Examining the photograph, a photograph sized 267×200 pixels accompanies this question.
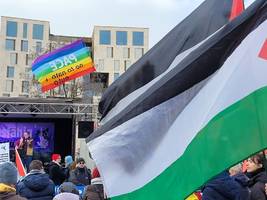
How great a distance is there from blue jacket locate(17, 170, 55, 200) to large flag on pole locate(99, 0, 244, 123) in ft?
9.91

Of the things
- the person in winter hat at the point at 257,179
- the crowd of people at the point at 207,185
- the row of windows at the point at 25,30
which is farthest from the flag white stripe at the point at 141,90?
the row of windows at the point at 25,30

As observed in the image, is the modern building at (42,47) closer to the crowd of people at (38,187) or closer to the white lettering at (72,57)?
the white lettering at (72,57)

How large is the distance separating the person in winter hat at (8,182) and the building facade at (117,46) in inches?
2956

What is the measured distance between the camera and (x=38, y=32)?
265ft

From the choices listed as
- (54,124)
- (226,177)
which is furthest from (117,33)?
(226,177)

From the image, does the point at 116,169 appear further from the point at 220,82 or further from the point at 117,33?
the point at 117,33

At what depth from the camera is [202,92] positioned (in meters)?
2.65

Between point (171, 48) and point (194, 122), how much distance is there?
62 cm

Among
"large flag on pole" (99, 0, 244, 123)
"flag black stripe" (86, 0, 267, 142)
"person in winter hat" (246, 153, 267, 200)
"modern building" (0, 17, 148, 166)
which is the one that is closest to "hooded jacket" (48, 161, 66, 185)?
"person in winter hat" (246, 153, 267, 200)

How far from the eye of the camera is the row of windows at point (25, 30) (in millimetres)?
79625

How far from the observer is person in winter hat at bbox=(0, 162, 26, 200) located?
360cm

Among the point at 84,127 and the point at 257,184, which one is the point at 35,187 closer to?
the point at 257,184

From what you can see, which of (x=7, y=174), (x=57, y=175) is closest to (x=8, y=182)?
(x=7, y=174)

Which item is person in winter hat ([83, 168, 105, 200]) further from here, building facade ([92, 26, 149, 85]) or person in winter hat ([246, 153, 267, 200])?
building facade ([92, 26, 149, 85])
